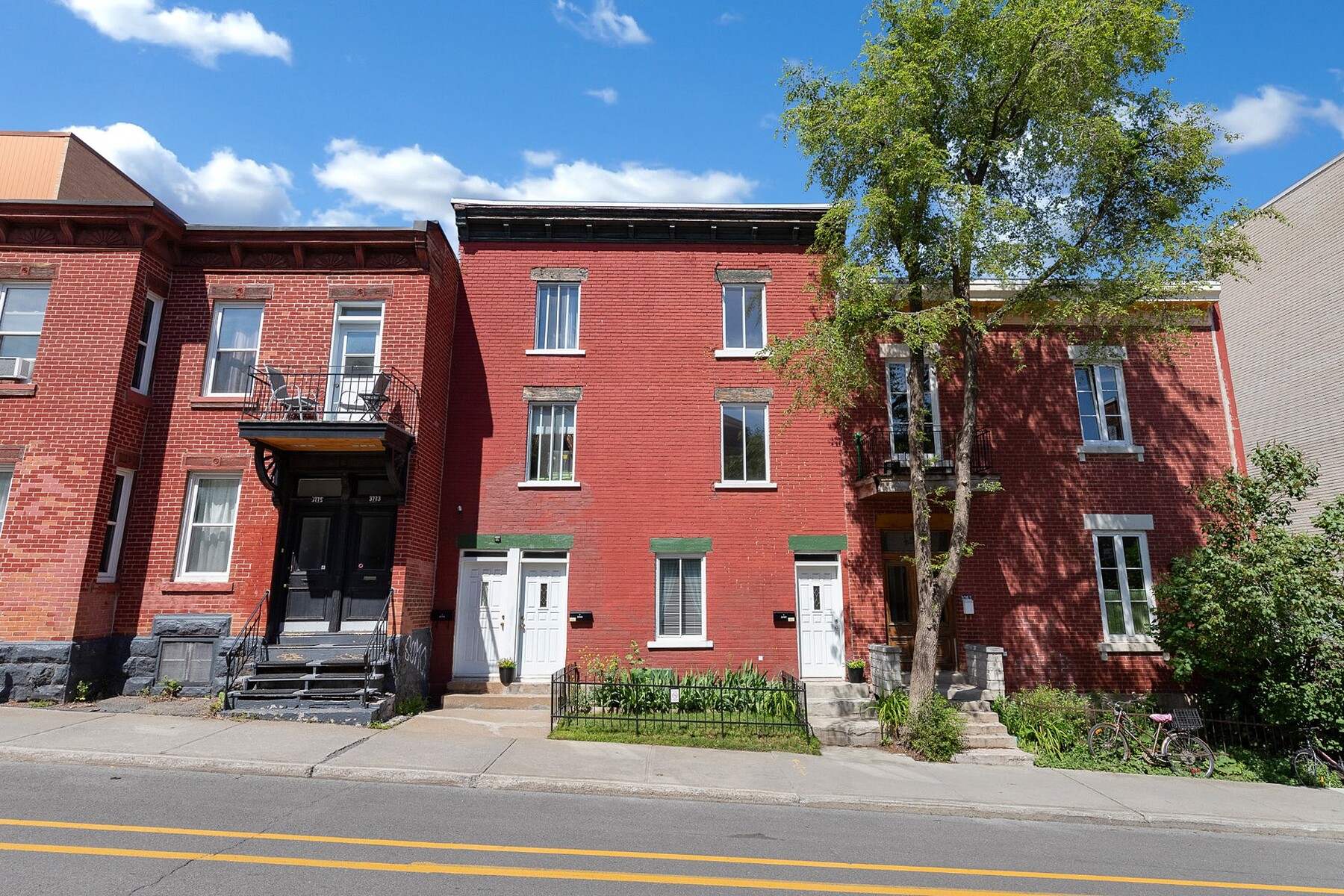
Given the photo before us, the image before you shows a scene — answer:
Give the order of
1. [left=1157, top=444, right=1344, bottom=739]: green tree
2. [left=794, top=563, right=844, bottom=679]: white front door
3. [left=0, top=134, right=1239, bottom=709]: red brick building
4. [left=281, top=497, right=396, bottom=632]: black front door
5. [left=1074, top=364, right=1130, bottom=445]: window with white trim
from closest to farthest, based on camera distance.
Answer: [left=1157, top=444, right=1344, bottom=739]: green tree
[left=0, top=134, right=1239, bottom=709]: red brick building
[left=281, top=497, right=396, bottom=632]: black front door
[left=794, top=563, right=844, bottom=679]: white front door
[left=1074, top=364, right=1130, bottom=445]: window with white trim

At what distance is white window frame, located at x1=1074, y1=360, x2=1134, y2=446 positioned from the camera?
15.0 meters

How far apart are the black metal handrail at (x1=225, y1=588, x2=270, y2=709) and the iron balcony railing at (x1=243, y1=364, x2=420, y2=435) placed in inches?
127

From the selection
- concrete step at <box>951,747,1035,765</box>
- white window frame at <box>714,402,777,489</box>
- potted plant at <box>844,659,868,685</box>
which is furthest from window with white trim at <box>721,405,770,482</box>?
concrete step at <box>951,747,1035,765</box>

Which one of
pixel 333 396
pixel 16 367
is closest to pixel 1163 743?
pixel 333 396

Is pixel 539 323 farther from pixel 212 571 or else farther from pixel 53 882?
pixel 53 882

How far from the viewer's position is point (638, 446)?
14930 mm

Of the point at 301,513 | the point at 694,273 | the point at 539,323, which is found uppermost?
the point at 694,273

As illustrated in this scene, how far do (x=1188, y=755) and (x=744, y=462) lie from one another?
350 inches

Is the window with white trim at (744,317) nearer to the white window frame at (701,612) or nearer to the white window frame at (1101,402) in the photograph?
the white window frame at (701,612)

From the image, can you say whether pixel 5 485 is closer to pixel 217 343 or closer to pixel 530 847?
pixel 217 343

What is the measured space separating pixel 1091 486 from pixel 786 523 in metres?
6.46

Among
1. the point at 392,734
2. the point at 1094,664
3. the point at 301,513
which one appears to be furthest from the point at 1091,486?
the point at 301,513

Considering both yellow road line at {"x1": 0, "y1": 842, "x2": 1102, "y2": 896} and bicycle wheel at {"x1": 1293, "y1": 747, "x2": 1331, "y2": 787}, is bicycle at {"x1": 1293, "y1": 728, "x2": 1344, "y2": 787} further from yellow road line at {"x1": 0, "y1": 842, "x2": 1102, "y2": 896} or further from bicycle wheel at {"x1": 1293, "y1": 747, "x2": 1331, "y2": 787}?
yellow road line at {"x1": 0, "y1": 842, "x2": 1102, "y2": 896}

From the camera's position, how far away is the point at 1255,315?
17172 millimetres
